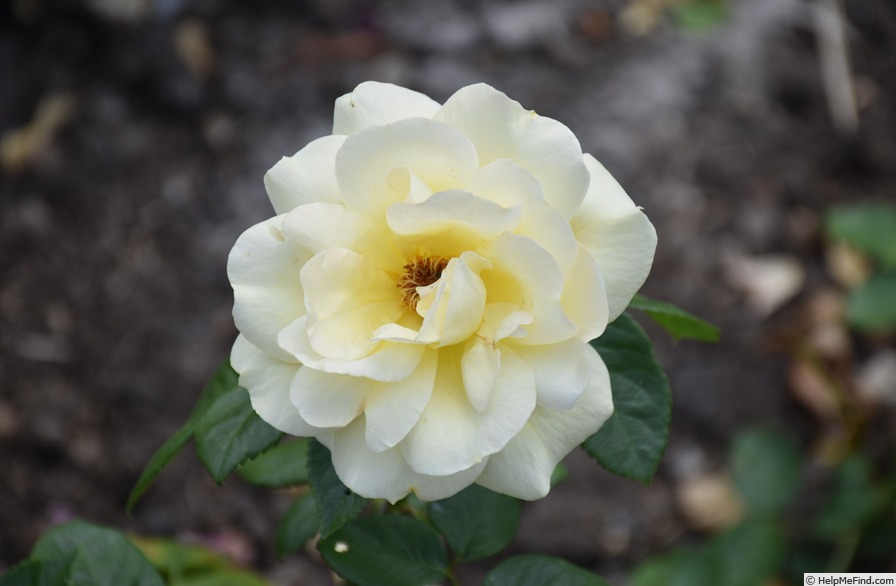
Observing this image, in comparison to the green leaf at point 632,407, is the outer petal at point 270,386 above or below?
above

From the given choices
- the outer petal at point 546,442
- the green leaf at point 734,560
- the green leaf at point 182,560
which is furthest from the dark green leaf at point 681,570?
the outer petal at point 546,442

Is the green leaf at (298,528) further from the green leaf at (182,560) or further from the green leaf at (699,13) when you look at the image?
the green leaf at (699,13)

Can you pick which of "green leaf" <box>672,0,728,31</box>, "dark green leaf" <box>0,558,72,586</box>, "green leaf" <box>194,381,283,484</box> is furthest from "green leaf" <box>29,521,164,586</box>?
"green leaf" <box>672,0,728,31</box>

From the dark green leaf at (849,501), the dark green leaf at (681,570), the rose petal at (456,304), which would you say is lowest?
the dark green leaf at (681,570)

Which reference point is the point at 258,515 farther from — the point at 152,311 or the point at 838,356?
the point at 838,356

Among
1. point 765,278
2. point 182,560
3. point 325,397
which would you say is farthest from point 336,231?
point 765,278

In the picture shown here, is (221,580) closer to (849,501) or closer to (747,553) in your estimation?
(747,553)
